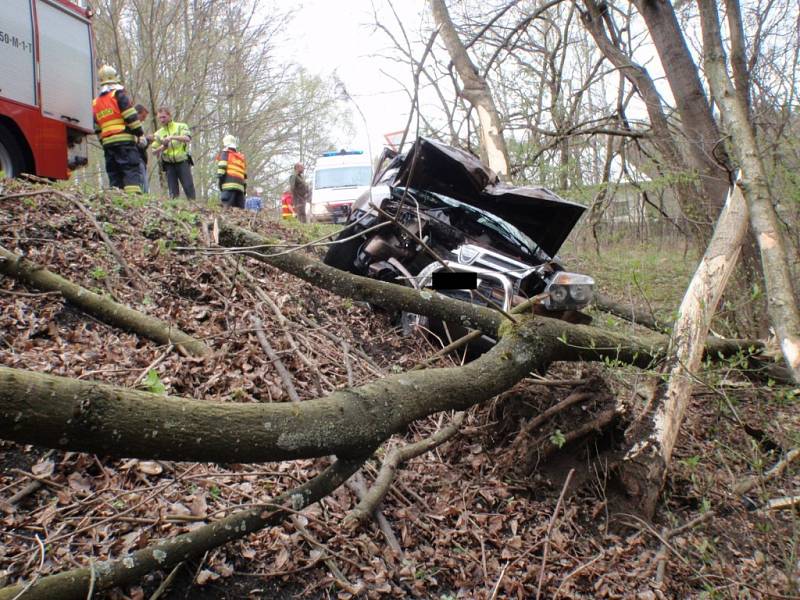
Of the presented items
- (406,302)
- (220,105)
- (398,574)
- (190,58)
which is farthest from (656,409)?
(220,105)

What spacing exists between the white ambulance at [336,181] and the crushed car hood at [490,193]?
10.1 meters

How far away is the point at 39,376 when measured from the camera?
3.95 feet

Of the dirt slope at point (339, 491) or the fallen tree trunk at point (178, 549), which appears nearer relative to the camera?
the fallen tree trunk at point (178, 549)

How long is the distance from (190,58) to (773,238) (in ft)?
48.7

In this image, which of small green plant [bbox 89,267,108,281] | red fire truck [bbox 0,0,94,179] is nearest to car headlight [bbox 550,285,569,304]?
small green plant [bbox 89,267,108,281]

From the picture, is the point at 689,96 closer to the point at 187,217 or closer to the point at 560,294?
the point at 560,294

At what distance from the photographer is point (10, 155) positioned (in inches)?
257

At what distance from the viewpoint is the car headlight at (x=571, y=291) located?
3893 millimetres

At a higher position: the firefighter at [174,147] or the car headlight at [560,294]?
the firefighter at [174,147]

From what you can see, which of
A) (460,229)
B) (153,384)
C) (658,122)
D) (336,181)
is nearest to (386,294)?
(153,384)

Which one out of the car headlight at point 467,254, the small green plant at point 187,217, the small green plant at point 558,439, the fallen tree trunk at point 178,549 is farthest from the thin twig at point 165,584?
the small green plant at point 187,217

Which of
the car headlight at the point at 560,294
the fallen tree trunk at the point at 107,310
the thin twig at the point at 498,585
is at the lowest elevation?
the thin twig at the point at 498,585

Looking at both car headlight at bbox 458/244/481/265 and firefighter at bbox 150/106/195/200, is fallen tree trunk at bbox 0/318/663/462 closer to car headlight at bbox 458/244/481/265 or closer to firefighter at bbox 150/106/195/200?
car headlight at bbox 458/244/481/265

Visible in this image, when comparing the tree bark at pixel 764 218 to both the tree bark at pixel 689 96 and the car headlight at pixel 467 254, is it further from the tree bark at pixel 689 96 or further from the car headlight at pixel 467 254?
the car headlight at pixel 467 254
